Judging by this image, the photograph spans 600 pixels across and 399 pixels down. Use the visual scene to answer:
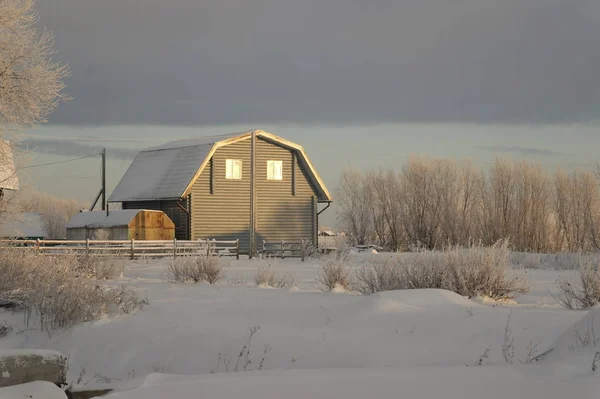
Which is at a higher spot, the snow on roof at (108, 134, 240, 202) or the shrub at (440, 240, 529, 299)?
the snow on roof at (108, 134, 240, 202)

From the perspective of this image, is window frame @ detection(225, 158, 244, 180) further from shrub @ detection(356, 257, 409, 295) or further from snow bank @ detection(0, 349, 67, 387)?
snow bank @ detection(0, 349, 67, 387)

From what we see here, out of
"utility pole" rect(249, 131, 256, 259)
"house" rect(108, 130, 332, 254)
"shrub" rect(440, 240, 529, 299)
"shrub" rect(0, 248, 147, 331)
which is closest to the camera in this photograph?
"shrub" rect(0, 248, 147, 331)

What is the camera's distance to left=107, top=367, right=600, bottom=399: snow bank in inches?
216

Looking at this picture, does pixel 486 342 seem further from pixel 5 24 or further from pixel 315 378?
pixel 5 24

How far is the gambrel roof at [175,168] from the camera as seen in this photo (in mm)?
35188

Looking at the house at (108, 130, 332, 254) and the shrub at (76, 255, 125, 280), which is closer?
the shrub at (76, 255, 125, 280)

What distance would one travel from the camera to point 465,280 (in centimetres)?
1371

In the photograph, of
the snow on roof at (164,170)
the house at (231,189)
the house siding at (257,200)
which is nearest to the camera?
the snow on roof at (164,170)

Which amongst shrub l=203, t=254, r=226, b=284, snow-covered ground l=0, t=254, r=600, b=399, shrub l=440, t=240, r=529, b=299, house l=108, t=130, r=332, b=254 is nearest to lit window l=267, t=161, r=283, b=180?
house l=108, t=130, r=332, b=254

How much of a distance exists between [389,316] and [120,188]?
30.4 metres

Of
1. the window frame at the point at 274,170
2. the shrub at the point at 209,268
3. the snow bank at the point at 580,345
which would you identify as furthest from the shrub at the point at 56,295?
the window frame at the point at 274,170

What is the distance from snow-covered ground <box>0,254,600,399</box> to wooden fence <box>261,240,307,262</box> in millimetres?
18687

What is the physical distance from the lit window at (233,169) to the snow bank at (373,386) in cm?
3081

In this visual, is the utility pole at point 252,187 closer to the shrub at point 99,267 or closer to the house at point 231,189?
the house at point 231,189
